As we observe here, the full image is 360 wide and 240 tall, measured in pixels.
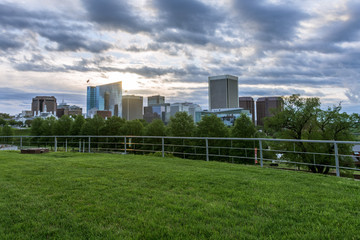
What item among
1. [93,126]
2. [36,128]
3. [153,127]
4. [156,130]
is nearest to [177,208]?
[156,130]

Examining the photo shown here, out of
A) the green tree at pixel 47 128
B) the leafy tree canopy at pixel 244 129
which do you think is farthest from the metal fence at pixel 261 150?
the green tree at pixel 47 128

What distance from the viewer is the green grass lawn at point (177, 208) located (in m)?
2.54

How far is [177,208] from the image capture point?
10.5ft

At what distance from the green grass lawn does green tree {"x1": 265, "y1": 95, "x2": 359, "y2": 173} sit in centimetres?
2573

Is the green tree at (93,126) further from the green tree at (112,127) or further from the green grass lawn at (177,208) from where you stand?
the green grass lawn at (177,208)

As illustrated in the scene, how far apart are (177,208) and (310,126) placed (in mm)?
31743

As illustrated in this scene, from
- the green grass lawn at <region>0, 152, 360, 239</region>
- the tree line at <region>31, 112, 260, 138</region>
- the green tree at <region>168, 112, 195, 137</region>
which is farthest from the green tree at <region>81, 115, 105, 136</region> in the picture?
the green grass lawn at <region>0, 152, 360, 239</region>

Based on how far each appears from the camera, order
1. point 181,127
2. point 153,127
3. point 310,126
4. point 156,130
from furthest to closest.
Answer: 1. point 153,127
2. point 156,130
3. point 181,127
4. point 310,126

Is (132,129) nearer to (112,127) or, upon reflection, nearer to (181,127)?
(112,127)

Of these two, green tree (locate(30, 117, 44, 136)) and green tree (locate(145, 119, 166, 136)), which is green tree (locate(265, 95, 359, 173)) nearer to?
green tree (locate(145, 119, 166, 136))

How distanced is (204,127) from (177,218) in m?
39.8

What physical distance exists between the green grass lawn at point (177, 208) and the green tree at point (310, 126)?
1013 inches

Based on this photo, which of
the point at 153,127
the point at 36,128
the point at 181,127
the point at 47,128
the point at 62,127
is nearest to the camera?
the point at 181,127

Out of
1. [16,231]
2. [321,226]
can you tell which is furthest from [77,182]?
[321,226]
